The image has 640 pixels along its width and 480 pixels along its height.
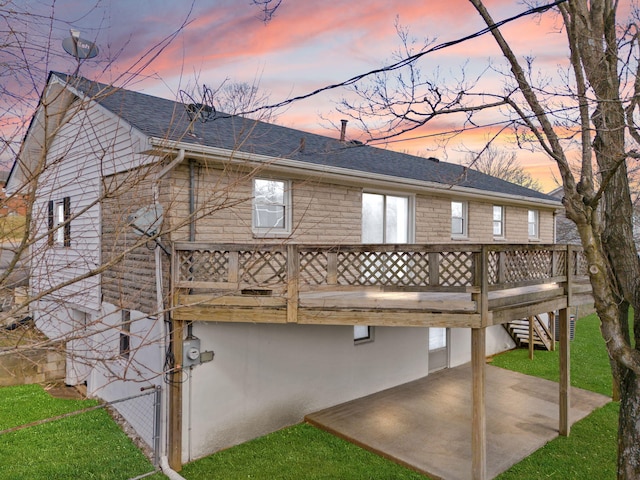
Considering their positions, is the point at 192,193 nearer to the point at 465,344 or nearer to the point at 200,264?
the point at 200,264

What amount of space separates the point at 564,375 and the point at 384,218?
4.76 meters

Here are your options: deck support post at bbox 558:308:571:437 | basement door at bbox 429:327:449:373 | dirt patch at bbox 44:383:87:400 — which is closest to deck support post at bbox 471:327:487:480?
deck support post at bbox 558:308:571:437

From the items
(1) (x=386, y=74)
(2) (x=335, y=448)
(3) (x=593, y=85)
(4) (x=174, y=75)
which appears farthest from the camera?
(2) (x=335, y=448)

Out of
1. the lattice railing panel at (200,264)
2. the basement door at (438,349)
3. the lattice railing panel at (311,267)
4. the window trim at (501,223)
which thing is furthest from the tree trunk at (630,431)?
the window trim at (501,223)

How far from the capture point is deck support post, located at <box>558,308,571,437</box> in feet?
24.6

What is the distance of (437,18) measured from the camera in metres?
6.63

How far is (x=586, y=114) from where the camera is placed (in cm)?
545

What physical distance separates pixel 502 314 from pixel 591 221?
166 cm

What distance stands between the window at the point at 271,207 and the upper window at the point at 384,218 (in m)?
2.21

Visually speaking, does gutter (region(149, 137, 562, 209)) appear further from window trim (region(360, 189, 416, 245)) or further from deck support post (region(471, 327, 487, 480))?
deck support post (region(471, 327, 487, 480))

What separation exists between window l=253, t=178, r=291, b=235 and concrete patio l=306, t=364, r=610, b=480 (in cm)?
371

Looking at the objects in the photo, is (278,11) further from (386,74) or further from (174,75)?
(174,75)

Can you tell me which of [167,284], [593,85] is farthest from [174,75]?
[593,85]

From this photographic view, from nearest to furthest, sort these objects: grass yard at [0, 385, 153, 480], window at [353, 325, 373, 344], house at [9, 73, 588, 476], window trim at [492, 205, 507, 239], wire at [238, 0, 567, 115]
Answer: wire at [238, 0, 567, 115]
house at [9, 73, 588, 476]
grass yard at [0, 385, 153, 480]
window at [353, 325, 373, 344]
window trim at [492, 205, 507, 239]
